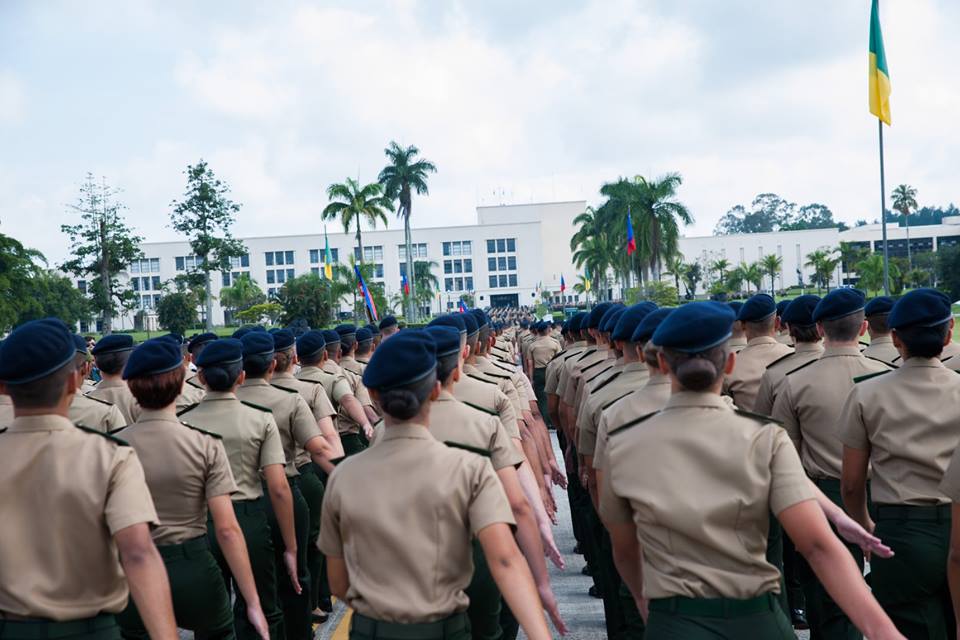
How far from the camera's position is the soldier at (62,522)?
2920 millimetres

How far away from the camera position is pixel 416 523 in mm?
2893

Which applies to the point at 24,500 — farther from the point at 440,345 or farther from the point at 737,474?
the point at 737,474

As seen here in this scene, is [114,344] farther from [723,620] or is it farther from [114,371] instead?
[723,620]

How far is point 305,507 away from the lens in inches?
238

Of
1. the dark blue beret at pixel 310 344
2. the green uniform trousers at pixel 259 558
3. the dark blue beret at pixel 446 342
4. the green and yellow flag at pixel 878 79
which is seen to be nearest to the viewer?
the dark blue beret at pixel 446 342

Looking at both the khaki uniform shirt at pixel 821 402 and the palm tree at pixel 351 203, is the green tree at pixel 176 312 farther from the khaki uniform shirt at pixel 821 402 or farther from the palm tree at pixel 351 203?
the khaki uniform shirt at pixel 821 402

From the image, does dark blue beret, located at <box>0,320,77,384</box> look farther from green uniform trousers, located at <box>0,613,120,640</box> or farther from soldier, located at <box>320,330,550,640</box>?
soldier, located at <box>320,330,550,640</box>

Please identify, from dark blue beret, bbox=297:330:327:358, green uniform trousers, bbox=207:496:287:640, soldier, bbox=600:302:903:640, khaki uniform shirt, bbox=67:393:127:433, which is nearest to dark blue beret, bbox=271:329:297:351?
dark blue beret, bbox=297:330:327:358

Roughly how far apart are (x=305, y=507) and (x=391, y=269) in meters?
106

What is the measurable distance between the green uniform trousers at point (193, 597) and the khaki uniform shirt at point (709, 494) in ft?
7.12

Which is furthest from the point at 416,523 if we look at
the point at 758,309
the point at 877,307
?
the point at 877,307

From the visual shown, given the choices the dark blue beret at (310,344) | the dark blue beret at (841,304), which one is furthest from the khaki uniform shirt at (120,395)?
the dark blue beret at (841,304)

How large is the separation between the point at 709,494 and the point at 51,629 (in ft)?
6.98

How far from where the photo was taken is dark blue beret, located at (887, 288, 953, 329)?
13.0 ft
